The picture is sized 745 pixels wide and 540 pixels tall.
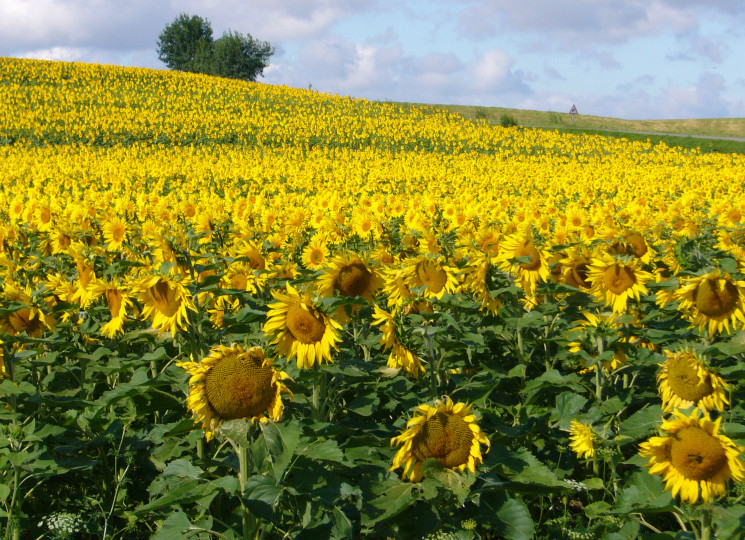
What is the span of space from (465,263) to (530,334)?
810 millimetres

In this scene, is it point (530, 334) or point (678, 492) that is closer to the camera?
point (678, 492)

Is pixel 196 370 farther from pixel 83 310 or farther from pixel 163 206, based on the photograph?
pixel 163 206

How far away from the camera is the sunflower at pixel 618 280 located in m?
4.04

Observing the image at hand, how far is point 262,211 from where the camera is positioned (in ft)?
27.8

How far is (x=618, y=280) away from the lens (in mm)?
4070

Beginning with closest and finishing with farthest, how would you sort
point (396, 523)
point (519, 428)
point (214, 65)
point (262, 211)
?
1. point (396, 523)
2. point (519, 428)
3. point (262, 211)
4. point (214, 65)

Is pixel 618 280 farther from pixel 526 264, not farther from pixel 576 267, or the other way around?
pixel 526 264

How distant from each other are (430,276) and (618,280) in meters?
1.26

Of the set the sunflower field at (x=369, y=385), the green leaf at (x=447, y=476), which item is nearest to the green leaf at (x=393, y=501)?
the sunflower field at (x=369, y=385)

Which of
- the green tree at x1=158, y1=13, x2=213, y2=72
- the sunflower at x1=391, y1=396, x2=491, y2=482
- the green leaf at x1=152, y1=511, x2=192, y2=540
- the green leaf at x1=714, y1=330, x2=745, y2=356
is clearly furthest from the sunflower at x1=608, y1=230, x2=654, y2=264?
the green tree at x1=158, y1=13, x2=213, y2=72

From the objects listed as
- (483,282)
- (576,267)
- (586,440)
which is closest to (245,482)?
(586,440)

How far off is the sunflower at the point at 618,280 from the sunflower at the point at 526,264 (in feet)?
1.17

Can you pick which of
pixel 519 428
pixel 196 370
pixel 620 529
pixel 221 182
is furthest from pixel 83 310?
pixel 221 182

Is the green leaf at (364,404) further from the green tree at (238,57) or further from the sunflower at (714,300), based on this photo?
the green tree at (238,57)
